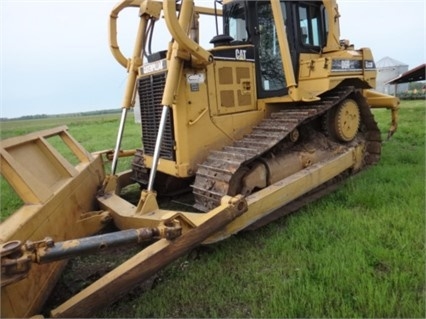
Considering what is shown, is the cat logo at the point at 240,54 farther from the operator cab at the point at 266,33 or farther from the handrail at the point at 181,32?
the handrail at the point at 181,32

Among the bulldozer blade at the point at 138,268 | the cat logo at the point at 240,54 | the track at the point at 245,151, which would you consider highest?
the cat logo at the point at 240,54

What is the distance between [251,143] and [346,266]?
1756 mm

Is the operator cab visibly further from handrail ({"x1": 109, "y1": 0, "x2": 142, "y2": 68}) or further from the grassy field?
the grassy field

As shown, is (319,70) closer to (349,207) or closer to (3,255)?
(349,207)

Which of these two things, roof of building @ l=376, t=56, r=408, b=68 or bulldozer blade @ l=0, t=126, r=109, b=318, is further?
roof of building @ l=376, t=56, r=408, b=68

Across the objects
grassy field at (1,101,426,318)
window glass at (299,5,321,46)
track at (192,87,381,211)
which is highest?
window glass at (299,5,321,46)

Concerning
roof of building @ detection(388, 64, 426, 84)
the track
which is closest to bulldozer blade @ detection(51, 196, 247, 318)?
the track

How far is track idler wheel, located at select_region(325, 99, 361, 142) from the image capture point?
16.5 ft

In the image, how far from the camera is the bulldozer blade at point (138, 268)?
7.82ft

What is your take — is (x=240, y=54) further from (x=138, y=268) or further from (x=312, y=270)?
(x=138, y=268)

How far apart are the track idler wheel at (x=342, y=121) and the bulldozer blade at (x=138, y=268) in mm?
2481

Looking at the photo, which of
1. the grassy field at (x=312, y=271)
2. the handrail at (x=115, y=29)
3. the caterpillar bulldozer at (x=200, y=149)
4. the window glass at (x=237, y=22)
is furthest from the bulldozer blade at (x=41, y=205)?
the window glass at (x=237, y=22)

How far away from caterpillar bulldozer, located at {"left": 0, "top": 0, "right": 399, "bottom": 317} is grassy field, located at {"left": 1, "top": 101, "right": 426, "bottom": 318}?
0.25 metres

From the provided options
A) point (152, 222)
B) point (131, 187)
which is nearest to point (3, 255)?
point (152, 222)
